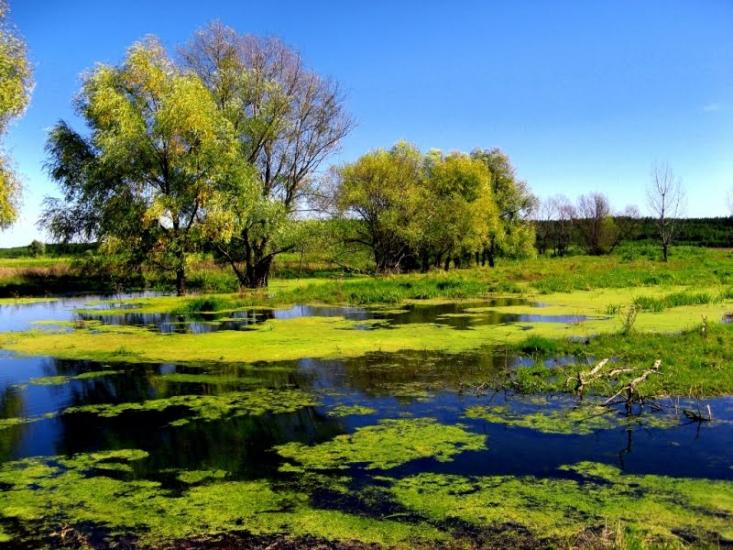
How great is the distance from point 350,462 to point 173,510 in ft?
6.72

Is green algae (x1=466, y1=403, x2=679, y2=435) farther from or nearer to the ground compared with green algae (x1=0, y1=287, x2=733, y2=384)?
nearer to the ground

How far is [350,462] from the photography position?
6789mm

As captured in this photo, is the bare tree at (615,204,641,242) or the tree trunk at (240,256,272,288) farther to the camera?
the bare tree at (615,204,641,242)

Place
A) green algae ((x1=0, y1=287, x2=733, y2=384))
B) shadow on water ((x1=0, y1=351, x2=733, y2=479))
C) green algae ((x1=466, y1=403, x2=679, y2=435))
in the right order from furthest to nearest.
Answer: green algae ((x1=0, y1=287, x2=733, y2=384))
green algae ((x1=466, y1=403, x2=679, y2=435))
shadow on water ((x1=0, y1=351, x2=733, y2=479))

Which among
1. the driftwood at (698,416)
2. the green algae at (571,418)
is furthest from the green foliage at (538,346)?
the driftwood at (698,416)

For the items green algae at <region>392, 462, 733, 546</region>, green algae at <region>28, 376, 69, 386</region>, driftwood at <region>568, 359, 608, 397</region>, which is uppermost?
driftwood at <region>568, 359, 608, 397</region>

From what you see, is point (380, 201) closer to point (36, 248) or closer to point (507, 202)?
point (507, 202)

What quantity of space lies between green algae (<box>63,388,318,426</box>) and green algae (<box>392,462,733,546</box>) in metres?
3.54

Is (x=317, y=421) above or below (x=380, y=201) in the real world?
below

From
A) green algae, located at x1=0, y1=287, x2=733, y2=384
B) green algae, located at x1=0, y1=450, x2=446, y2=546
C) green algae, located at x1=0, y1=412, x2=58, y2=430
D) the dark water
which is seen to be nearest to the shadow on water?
green algae, located at x1=0, y1=412, x2=58, y2=430

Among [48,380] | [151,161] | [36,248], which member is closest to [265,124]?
[151,161]

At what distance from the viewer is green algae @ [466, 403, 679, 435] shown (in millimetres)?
7852

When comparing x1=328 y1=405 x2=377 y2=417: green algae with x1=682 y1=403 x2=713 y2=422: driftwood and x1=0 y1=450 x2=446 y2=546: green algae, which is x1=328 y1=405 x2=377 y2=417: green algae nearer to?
x1=0 y1=450 x2=446 y2=546: green algae

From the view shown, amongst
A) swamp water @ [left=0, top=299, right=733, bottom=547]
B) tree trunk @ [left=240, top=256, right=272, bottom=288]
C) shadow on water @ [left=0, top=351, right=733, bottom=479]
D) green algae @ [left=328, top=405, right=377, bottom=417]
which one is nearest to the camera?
swamp water @ [left=0, top=299, right=733, bottom=547]
